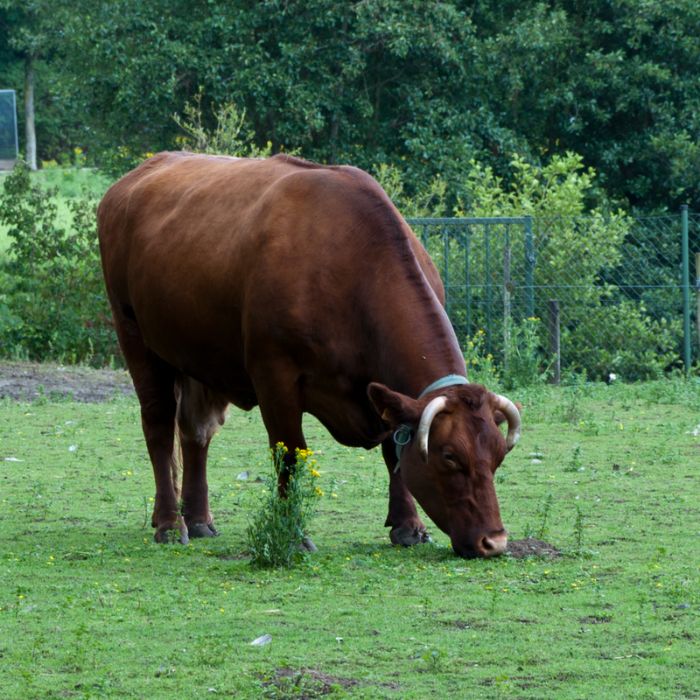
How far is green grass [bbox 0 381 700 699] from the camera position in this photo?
4703 mm

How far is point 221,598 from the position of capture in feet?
19.4

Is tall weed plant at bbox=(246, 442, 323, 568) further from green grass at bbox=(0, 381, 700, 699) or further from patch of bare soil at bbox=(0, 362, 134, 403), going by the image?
patch of bare soil at bbox=(0, 362, 134, 403)

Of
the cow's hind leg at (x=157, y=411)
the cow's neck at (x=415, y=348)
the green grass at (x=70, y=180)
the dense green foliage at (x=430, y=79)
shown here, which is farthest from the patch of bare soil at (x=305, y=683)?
the green grass at (x=70, y=180)

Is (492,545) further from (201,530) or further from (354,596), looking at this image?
(201,530)

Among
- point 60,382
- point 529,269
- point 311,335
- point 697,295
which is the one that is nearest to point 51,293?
point 60,382

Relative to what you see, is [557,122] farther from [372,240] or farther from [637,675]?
[637,675]

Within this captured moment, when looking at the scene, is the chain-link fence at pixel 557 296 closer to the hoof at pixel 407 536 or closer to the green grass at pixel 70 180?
the hoof at pixel 407 536

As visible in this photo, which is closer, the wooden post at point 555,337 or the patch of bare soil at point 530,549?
the patch of bare soil at point 530,549

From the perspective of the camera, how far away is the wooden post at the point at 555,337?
1569 centimetres

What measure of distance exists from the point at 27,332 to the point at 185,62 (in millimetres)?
8065

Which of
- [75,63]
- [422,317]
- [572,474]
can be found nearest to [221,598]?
[422,317]

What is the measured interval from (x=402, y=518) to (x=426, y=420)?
3.60ft

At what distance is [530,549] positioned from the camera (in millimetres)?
6758

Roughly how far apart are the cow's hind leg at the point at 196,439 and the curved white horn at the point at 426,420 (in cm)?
193
